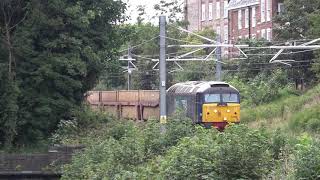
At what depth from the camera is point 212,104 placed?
140 ft

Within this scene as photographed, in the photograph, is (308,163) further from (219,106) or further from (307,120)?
(219,106)

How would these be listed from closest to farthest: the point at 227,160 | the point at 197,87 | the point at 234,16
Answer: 1. the point at 227,160
2. the point at 197,87
3. the point at 234,16

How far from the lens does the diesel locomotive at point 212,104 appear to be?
140ft

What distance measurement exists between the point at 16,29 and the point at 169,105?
16.2m

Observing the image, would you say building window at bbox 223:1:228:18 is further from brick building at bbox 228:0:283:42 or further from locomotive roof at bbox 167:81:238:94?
locomotive roof at bbox 167:81:238:94

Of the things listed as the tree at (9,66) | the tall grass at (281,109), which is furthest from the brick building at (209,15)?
the tree at (9,66)

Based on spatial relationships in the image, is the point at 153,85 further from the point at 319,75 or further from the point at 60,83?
the point at 60,83

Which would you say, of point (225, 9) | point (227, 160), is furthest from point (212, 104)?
point (225, 9)

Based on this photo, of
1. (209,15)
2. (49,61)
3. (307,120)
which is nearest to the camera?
(49,61)

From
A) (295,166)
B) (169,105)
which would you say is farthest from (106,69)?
(295,166)

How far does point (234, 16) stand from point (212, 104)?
4387 centimetres

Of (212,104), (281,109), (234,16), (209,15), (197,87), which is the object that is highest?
(209,15)

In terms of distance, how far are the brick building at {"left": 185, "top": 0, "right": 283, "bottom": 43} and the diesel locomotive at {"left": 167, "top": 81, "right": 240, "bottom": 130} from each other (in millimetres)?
27649

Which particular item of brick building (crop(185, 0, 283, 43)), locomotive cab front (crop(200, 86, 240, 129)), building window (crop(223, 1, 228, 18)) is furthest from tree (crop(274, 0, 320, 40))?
building window (crop(223, 1, 228, 18))
